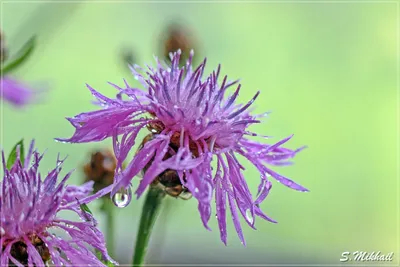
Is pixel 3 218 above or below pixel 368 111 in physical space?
below

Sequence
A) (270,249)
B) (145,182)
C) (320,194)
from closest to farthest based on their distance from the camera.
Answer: (145,182) → (270,249) → (320,194)

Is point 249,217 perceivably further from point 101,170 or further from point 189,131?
point 101,170

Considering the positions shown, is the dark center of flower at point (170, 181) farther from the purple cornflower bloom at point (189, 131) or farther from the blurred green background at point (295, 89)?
the blurred green background at point (295, 89)

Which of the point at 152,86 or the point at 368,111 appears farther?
the point at 368,111

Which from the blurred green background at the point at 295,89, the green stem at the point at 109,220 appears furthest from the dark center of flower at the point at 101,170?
the blurred green background at the point at 295,89

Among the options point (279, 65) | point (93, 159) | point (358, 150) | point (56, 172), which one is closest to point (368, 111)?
point (358, 150)

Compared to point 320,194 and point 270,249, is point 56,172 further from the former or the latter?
point 320,194

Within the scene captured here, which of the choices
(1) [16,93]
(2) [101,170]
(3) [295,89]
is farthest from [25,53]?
(3) [295,89]
